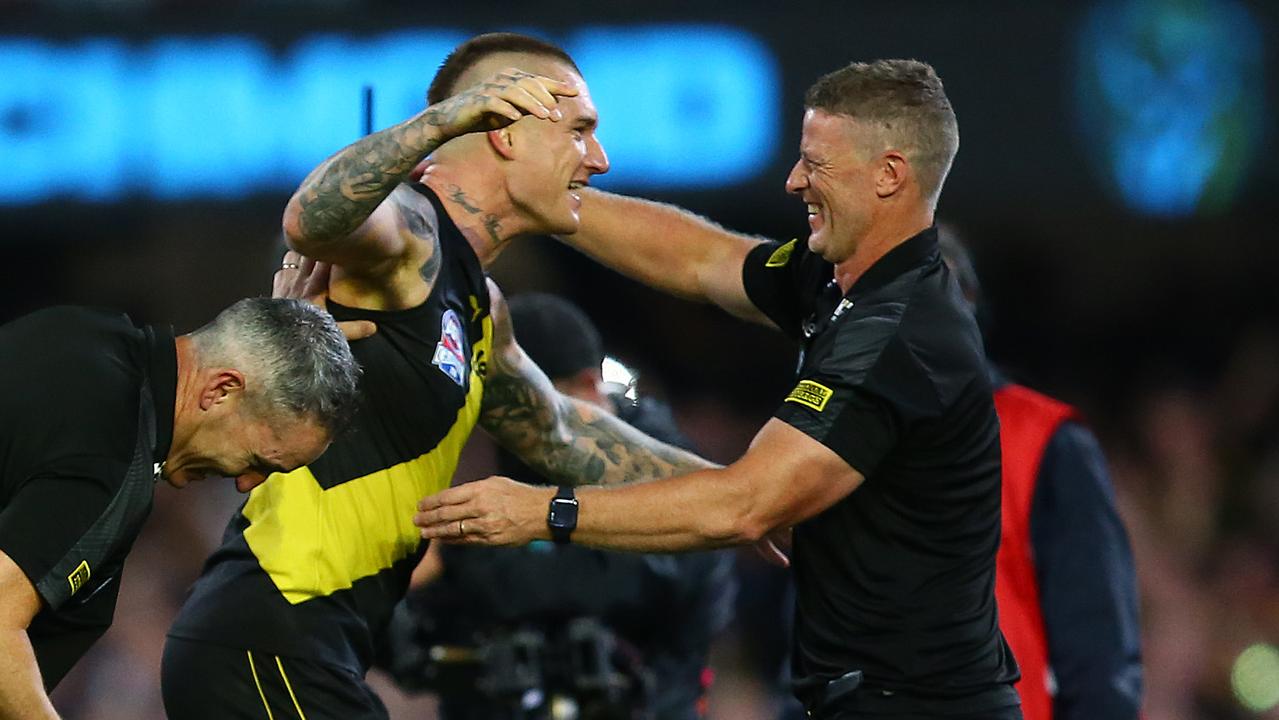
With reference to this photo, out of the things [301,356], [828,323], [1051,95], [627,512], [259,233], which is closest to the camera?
[301,356]

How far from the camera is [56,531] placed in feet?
11.5

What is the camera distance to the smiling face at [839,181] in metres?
4.50

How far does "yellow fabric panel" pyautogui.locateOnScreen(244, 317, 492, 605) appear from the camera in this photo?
4328mm

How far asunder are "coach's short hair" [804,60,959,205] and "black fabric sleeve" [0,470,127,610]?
6.28 feet

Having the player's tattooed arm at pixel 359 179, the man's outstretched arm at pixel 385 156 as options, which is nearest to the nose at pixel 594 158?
the man's outstretched arm at pixel 385 156

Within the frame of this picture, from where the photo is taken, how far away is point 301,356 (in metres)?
3.91

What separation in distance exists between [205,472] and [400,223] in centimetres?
68

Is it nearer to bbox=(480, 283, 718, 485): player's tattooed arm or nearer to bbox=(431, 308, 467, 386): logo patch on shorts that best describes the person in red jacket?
bbox=(480, 283, 718, 485): player's tattooed arm

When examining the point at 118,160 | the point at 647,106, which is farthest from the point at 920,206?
the point at 118,160

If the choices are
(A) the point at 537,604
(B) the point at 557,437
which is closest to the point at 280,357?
(B) the point at 557,437

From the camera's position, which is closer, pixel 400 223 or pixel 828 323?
pixel 400 223

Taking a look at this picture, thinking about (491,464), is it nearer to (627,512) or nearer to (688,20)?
(688,20)

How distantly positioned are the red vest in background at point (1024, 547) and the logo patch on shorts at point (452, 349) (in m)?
1.71

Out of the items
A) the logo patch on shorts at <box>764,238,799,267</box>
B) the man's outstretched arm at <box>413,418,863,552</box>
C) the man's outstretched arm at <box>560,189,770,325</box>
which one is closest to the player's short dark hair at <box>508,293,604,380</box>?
the man's outstretched arm at <box>560,189,770,325</box>
